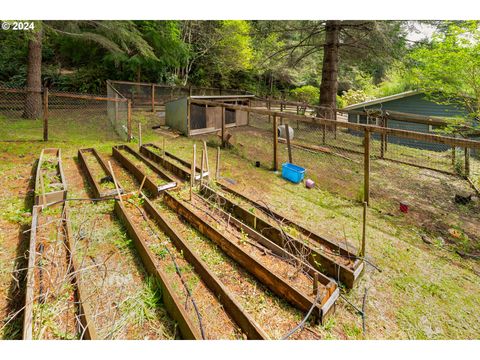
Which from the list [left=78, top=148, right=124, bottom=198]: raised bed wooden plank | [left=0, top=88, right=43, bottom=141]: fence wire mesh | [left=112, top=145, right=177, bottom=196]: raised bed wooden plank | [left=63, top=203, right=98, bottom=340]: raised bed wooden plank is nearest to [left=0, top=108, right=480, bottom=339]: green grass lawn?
[left=0, top=88, right=43, bottom=141]: fence wire mesh

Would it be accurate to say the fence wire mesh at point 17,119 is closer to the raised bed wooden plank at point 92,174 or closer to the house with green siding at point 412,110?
the raised bed wooden plank at point 92,174

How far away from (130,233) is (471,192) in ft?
25.5

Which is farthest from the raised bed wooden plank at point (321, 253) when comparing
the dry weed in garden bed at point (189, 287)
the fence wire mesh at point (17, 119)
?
the fence wire mesh at point (17, 119)

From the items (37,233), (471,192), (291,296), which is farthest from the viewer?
(471,192)

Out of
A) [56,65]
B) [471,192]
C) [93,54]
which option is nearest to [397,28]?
[471,192]

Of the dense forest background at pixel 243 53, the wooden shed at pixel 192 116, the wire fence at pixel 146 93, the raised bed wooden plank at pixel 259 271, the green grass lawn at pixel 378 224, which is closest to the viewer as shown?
the raised bed wooden plank at pixel 259 271

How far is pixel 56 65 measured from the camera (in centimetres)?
1847

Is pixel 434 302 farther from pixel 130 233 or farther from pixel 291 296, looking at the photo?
pixel 130 233

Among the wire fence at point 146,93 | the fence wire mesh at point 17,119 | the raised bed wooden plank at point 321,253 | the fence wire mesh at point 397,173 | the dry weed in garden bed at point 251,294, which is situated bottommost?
the dry weed in garden bed at point 251,294

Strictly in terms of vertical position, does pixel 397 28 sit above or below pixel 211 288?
above

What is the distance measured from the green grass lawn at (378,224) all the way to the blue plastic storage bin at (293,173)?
0.28 meters

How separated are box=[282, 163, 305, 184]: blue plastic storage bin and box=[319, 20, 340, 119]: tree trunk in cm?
660

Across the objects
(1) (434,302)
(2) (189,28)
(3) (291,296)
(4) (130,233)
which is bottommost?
(1) (434,302)

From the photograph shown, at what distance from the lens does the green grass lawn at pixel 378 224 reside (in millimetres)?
2814
